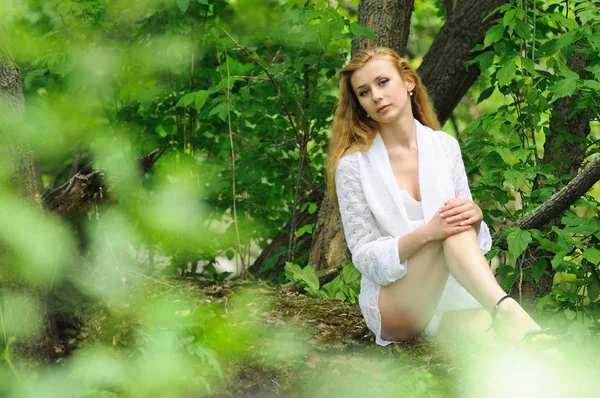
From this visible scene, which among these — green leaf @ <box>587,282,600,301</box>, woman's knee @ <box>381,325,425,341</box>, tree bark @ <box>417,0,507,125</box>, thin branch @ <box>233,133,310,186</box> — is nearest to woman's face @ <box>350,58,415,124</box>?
woman's knee @ <box>381,325,425,341</box>

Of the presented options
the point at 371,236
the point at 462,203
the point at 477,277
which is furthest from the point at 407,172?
the point at 477,277

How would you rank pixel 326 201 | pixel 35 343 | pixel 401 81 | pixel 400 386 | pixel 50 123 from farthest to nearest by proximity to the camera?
pixel 326 201 < pixel 401 81 < pixel 35 343 < pixel 400 386 < pixel 50 123

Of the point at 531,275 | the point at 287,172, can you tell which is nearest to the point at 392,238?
the point at 531,275

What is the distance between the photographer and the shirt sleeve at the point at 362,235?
3.20m

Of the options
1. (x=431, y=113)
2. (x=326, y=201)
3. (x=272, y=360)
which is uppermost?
(x=431, y=113)

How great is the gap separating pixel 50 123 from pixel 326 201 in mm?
2695

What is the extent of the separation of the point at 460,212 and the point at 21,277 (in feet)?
5.71

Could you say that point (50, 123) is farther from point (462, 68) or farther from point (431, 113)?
point (462, 68)

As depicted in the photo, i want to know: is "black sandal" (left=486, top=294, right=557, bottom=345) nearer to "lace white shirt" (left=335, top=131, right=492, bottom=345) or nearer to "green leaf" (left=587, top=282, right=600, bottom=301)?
"lace white shirt" (left=335, top=131, right=492, bottom=345)

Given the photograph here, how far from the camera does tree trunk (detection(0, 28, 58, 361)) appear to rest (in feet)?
9.57

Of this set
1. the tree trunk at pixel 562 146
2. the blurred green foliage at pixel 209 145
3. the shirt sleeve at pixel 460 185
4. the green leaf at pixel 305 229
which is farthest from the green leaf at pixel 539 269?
the green leaf at pixel 305 229

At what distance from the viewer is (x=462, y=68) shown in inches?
199

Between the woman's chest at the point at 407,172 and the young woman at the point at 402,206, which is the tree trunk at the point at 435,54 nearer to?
the young woman at the point at 402,206

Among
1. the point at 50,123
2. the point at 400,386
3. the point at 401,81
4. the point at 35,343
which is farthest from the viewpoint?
the point at 401,81
